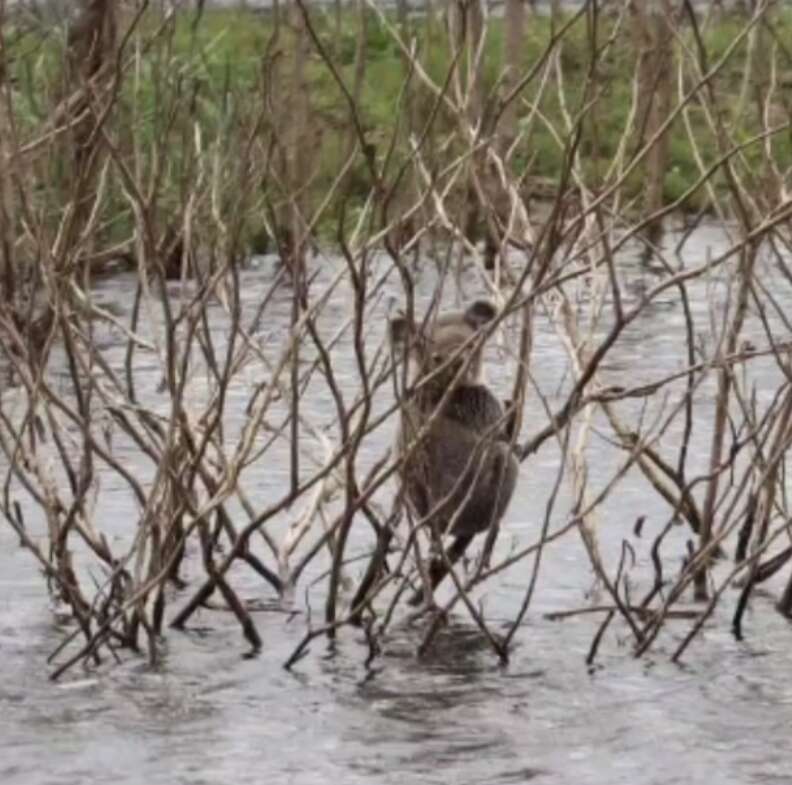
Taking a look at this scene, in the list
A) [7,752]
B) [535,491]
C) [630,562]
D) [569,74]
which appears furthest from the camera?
[569,74]

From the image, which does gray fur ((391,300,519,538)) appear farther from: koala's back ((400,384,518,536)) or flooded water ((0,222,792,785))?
flooded water ((0,222,792,785))

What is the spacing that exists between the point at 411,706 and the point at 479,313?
1.66 metres

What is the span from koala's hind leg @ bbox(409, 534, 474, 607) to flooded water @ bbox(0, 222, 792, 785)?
0.18 meters

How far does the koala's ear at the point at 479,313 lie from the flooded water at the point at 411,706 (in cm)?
79

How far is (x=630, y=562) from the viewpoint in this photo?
415 inches

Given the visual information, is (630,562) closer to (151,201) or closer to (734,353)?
(734,353)

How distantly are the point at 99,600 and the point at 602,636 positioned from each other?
1735 millimetres

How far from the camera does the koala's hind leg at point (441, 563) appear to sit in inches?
386

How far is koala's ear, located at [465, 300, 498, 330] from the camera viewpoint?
977 centimetres

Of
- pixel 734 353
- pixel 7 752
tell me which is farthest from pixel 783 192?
pixel 7 752

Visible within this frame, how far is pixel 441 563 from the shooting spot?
384 inches

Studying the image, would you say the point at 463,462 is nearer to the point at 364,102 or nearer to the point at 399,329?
the point at 399,329

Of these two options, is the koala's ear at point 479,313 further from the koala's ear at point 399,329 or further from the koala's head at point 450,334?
the koala's ear at point 399,329

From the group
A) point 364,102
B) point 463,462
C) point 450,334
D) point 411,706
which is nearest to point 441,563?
point 463,462
